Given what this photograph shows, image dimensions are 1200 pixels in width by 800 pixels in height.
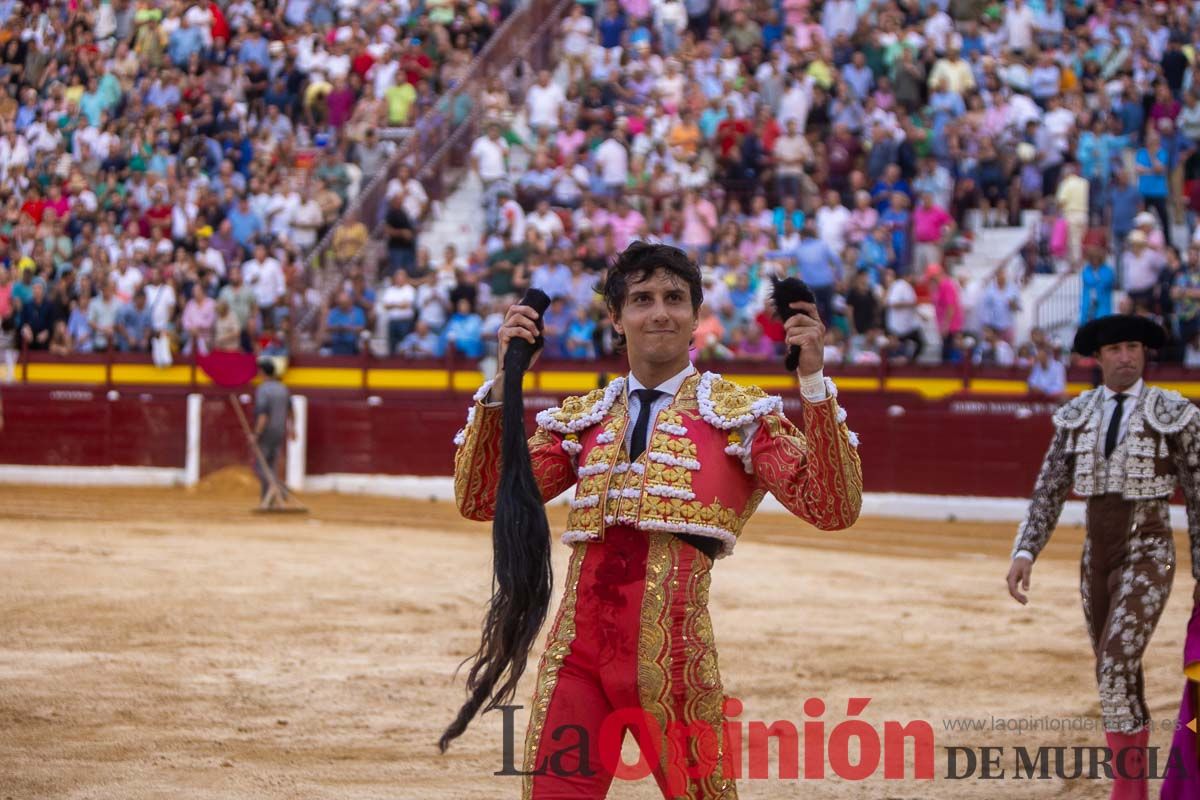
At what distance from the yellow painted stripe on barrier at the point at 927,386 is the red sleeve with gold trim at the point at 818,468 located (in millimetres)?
11022

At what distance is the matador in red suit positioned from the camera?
3199 mm

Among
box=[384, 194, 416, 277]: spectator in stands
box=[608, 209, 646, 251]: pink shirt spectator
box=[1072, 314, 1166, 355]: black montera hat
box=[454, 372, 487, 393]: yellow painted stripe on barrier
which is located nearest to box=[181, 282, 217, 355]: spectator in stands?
box=[384, 194, 416, 277]: spectator in stands

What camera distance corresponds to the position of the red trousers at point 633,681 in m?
3.17

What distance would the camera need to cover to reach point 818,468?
3.23 m

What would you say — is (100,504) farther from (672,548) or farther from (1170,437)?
(672,548)

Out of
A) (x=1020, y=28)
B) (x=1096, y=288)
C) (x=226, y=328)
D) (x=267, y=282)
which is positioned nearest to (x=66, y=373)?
(x=226, y=328)

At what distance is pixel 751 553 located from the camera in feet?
38.1

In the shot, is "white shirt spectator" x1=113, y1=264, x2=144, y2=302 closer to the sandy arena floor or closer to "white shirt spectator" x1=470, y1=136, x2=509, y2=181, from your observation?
A: "white shirt spectator" x1=470, y1=136, x2=509, y2=181

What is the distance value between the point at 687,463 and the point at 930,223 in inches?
436

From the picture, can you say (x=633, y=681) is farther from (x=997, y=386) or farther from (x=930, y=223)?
(x=930, y=223)

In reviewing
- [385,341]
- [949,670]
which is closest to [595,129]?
[385,341]

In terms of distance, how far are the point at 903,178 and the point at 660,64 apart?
285cm

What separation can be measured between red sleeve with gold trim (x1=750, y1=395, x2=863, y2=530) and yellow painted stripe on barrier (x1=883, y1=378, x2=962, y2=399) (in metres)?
11.0

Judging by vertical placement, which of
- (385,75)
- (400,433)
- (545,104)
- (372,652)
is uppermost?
(385,75)
